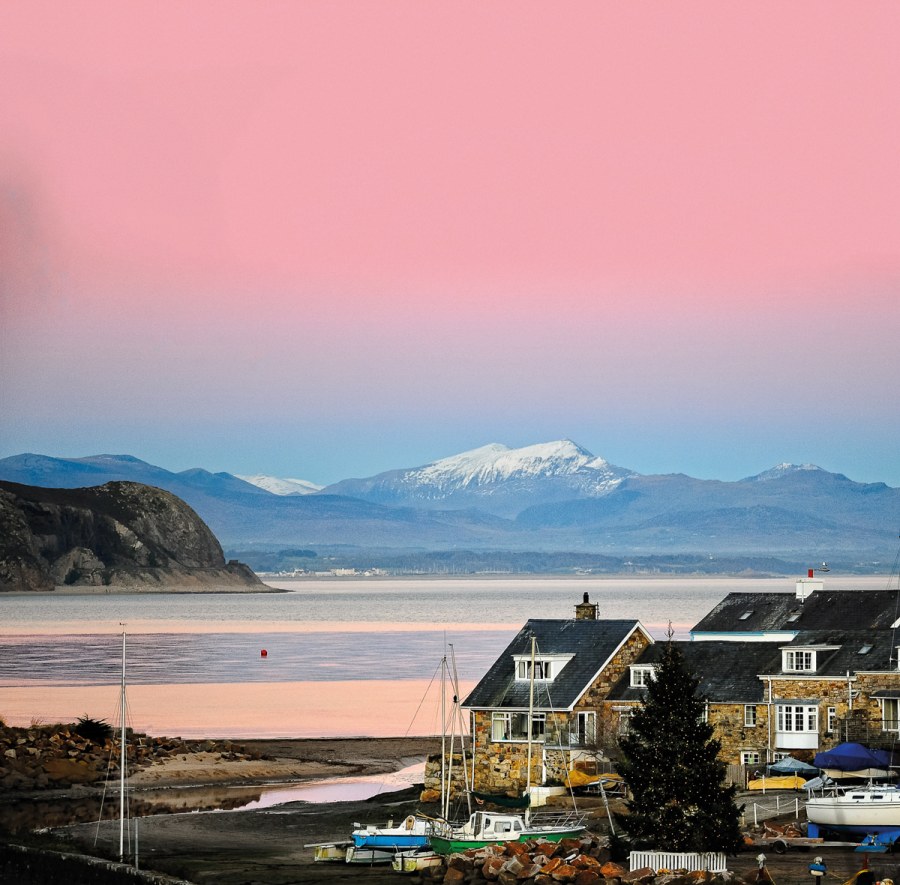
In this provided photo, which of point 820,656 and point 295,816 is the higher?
point 820,656

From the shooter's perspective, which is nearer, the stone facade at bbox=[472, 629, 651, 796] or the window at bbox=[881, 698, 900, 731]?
the window at bbox=[881, 698, 900, 731]

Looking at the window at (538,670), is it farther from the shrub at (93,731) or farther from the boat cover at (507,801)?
the shrub at (93,731)

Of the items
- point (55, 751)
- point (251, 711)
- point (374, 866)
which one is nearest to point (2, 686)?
point (251, 711)

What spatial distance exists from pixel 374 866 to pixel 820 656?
61.3ft

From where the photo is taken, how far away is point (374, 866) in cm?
4256

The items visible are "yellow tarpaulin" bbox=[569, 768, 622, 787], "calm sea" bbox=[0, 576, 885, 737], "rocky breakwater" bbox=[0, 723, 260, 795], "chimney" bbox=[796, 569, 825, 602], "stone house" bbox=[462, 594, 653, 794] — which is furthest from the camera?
"calm sea" bbox=[0, 576, 885, 737]

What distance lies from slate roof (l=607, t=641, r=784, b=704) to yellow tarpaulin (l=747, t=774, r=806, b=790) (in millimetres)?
3749

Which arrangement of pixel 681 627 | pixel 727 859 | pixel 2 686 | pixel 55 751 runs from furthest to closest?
pixel 681 627 → pixel 2 686 → pixel 55 751 → pixel 727 859

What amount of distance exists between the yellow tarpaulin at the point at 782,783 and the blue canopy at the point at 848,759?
2217 mm

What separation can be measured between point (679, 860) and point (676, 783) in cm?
163

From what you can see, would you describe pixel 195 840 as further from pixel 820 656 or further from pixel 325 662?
pixel 325 662

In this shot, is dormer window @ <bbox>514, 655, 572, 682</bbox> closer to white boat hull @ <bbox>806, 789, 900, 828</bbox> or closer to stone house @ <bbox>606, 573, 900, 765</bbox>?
stone house @ <bbox>606, 573, 900, 765</bbox>

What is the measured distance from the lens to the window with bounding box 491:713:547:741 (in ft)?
181

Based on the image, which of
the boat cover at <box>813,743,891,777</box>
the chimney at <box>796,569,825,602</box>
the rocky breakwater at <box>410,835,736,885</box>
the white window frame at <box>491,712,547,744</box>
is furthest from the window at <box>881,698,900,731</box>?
the rocky breakwater at <box>410,835,736,885</box>
